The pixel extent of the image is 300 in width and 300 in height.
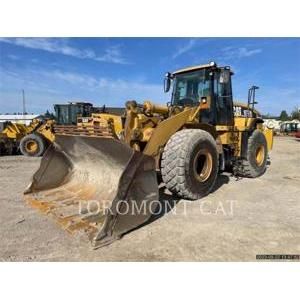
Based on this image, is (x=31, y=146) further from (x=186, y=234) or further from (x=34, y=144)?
(x=186, y=234)

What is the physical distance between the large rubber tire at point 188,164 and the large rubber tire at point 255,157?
7.58ft

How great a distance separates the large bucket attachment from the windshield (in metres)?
2.48

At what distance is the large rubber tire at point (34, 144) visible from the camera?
12.5 meters

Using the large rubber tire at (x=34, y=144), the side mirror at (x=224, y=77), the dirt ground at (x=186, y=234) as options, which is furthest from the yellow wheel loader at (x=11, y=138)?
the side mirror at (x=224, y=77)

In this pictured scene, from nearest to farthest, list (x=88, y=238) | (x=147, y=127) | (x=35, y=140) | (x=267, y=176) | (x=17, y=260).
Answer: (x=17, y=260) < (x=88, y=238) < (x=147, y=127) < (x=267, y=176) < (x=35, y=140)

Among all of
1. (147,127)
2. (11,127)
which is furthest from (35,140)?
(147,127)

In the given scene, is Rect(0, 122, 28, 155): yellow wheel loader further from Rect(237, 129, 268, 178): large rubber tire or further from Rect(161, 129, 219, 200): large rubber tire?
Rect(161, 129, 219, 200): large rubber tire

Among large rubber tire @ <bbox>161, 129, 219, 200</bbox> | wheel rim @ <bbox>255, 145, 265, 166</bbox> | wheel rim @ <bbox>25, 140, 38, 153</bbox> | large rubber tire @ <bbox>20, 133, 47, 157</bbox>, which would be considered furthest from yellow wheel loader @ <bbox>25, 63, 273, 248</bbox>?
wheel rim @ <bbox>25, 140, 38, 153</bbox>

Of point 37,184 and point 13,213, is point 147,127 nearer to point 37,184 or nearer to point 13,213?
point 37,184

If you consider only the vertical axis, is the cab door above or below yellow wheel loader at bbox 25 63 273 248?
above

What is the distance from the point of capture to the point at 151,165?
3.94 m

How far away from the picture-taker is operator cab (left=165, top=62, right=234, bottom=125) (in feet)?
19.9

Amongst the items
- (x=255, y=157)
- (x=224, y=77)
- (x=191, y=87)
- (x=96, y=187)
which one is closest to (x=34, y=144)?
(x=191, y=87)

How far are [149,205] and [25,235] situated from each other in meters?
1.57
